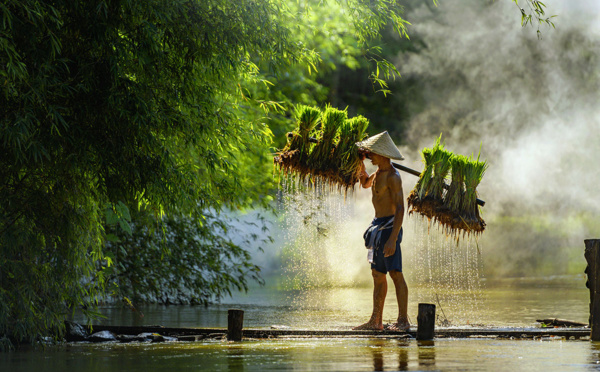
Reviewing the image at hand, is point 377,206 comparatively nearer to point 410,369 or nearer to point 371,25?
point 371,25

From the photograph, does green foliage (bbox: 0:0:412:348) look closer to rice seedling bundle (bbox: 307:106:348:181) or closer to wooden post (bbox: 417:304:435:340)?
rice seedling bundle (bbox: 307:106:348:181)

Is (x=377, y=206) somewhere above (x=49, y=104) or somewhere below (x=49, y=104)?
below

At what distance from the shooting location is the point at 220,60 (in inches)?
279

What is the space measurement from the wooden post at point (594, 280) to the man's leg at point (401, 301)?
1.76 metres

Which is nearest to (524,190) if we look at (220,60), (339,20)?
(339,20)

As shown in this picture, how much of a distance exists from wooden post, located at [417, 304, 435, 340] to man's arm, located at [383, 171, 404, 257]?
0.90 meters

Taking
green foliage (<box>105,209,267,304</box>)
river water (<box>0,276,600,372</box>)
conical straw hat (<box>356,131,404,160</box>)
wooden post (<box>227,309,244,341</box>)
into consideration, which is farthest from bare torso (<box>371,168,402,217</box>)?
green foliage (<box>105,209,267,304</box>)

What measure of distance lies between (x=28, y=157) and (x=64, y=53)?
2.97ft

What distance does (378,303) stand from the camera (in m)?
8.26

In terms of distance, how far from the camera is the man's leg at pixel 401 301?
8.12m

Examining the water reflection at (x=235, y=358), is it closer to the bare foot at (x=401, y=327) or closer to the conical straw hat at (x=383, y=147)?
the bare foot at (x=401, y=327)

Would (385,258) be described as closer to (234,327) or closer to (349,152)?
(349,152)

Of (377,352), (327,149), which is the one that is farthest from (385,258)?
(377,352)

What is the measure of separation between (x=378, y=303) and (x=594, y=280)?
6.91 ft
